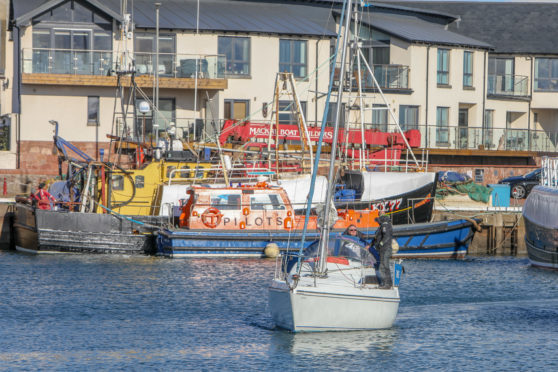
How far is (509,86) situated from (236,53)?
1791cm

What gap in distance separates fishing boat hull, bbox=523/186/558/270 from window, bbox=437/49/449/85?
2172 cm

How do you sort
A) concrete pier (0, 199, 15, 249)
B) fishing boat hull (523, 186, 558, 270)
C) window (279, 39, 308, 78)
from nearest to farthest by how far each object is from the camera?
fishing boat hull (523, 186, 558, 270)
concrete pier (0, 199, 15, 249)
window (279, 39, 308, 78)

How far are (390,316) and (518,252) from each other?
18375mm

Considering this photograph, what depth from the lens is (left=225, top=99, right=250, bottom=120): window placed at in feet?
158

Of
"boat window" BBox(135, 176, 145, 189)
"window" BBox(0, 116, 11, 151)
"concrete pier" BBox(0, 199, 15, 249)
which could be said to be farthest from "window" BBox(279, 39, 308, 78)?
"concrete pier" BBox(0, 199, 15, 249)

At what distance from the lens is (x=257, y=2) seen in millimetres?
53094

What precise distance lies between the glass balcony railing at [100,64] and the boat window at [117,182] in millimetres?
9514

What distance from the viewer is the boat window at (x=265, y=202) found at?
32.9 m

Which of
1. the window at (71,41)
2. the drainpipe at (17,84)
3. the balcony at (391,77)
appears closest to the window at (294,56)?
the balcony at (391,77)

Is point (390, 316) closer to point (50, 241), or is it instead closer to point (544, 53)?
point (50, 241)

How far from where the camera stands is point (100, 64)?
44000 millimetres

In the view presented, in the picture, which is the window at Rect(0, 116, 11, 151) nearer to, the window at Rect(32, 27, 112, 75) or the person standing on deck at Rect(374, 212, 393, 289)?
the window at Rect(32, 27, 112, 75)

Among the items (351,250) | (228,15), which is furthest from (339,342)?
(228,15)

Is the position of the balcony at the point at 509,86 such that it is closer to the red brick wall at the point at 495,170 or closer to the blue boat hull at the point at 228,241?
the red brick wall at the point at 495,170
